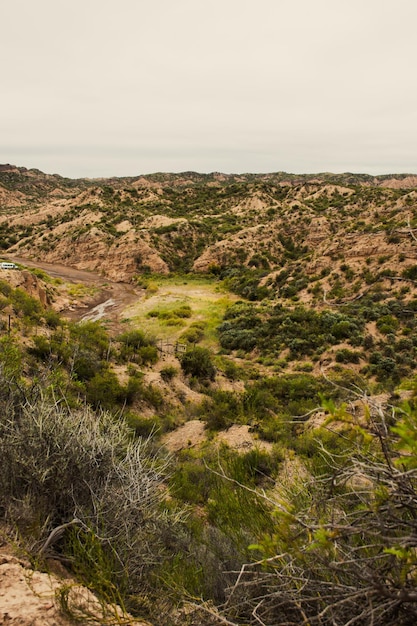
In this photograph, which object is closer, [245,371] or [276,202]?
[245,371]

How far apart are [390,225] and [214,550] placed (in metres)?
32.6

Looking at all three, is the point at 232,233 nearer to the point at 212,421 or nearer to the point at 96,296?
the point at 96,296

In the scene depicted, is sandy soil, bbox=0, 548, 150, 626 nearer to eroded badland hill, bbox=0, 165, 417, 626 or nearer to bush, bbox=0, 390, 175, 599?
eroded badland hill, bbox=0, 165, 417, 626

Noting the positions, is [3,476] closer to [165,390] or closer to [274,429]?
[274,429]

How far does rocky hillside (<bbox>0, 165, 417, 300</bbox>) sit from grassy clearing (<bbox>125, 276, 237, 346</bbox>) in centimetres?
484

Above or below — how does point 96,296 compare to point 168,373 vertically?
above

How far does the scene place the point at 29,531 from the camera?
3.51 meters

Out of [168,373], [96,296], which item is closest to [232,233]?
[96,296]

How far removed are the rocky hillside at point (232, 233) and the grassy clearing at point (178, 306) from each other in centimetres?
484

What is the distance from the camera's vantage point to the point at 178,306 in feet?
109

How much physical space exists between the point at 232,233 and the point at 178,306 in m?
27.2

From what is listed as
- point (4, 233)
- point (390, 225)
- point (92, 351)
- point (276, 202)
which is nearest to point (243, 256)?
point (390, 225)

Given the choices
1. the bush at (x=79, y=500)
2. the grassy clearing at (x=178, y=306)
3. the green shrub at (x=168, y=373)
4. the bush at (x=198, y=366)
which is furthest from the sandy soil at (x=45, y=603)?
the grassy clearing at (x=178, y=306)

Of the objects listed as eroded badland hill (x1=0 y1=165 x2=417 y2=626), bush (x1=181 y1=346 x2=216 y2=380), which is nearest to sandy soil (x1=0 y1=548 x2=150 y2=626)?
eroded badland hill (x1=0 y1=165 x2=417 y2=626)
